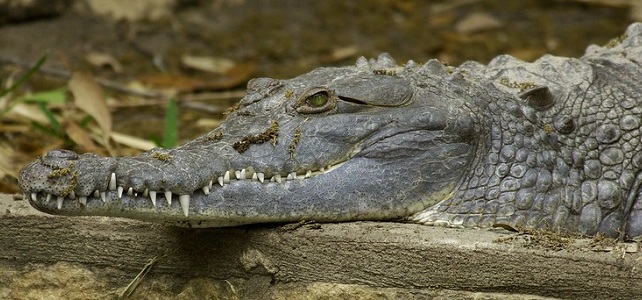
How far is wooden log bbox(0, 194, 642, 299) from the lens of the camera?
11.1ft

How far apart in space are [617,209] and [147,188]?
6.51 ft

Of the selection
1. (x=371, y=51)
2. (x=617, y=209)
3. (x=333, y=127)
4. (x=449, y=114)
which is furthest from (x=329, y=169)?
(x=371, y=51)

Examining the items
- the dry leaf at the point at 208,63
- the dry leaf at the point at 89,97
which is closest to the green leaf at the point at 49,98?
the dry leaf at the point at 89,97

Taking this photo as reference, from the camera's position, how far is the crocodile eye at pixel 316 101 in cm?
385

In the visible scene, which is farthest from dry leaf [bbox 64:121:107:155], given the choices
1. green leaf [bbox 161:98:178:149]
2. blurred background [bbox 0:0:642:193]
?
blurred background [bbox 0:0:642:193]

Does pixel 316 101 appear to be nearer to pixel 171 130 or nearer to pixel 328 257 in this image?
pixel 328 257

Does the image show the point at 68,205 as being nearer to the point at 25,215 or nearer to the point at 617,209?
the point at 25,215

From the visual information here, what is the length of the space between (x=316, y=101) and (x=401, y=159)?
1.31ft

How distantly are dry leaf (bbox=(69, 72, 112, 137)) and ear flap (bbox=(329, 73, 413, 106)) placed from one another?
210 cm

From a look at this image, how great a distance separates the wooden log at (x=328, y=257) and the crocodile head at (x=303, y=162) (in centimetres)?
14

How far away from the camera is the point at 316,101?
387 cm

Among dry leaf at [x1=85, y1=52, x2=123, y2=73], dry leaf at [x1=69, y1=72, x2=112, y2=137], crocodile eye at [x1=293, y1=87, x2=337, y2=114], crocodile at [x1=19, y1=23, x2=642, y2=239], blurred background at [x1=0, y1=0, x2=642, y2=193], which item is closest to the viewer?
crocodile at [x1=19, y1=23, x2=642, y2=239]

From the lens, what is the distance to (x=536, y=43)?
852 centimetres

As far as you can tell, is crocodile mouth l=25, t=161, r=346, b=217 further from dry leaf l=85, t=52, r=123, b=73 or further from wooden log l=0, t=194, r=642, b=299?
dry leaf l=85, t=52, r=123, b=73
